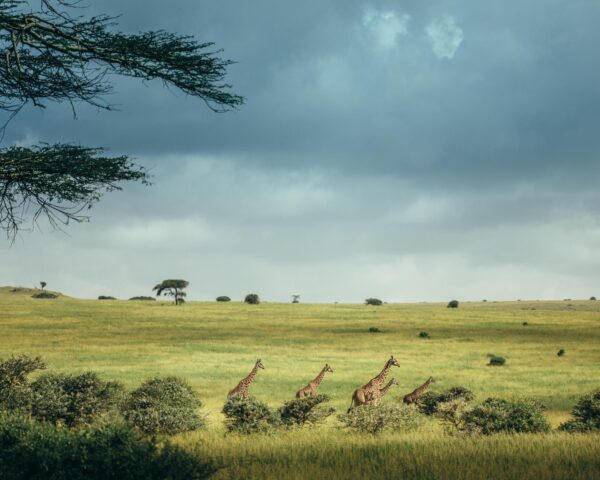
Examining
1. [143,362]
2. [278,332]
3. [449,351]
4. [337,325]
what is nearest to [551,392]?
[449,351]

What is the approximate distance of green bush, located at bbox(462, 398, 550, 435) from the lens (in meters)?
16.8

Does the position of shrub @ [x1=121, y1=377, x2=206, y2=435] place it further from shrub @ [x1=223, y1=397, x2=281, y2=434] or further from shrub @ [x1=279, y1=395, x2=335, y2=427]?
shrub @ [x1=279, y1=395, x2=335, y2=427]

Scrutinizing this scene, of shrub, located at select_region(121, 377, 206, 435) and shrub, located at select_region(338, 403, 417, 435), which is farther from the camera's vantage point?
shrub, located at select_region(121, 377, 206, 435)

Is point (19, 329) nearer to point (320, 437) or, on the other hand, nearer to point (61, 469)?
point (320, 437)

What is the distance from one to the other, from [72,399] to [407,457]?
1031 cm

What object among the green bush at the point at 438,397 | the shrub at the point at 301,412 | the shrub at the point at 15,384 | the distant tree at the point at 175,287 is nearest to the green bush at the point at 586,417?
the green bush at the point at 438,397

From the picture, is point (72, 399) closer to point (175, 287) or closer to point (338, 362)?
point (338, 362)

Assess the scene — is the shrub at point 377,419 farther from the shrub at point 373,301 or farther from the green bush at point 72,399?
the shrub at point 373,301

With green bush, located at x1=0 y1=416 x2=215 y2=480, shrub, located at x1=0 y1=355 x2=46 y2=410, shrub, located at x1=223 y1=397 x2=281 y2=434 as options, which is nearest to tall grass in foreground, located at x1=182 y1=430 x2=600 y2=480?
green bush, located at x1=0 y1=416 x2=215 y2=480

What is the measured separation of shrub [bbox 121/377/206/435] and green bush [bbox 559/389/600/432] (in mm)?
9409

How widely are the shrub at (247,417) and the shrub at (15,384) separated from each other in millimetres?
5197

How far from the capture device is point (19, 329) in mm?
71625

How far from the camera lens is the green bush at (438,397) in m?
21.6

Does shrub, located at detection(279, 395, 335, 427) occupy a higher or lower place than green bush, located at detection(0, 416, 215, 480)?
lower
